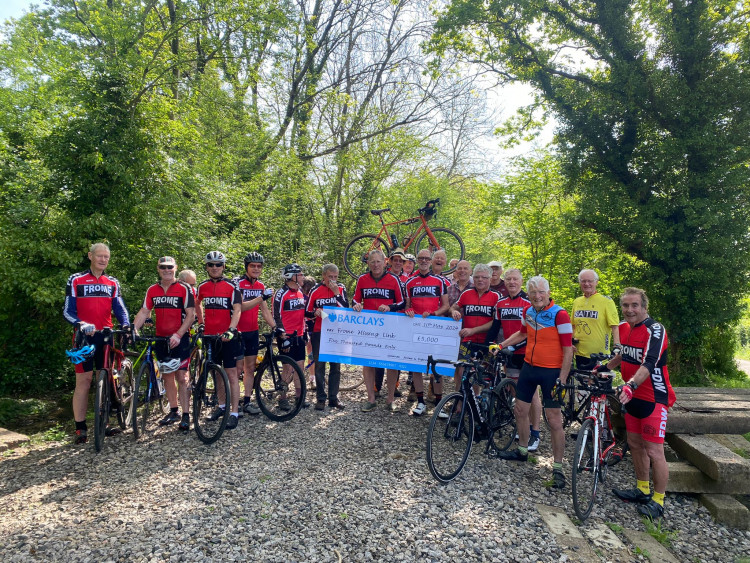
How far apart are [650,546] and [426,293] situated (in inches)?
146

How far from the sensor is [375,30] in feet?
60.1

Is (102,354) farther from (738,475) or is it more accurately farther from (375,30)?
(375,30)

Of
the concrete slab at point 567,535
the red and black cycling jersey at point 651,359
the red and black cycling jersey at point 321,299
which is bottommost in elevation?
the concrete slab at point 567,535

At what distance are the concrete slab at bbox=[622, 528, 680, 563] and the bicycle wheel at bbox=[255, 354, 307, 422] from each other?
12.7 ft

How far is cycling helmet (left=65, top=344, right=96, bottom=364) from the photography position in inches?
185

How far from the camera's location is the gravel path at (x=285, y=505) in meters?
3.08

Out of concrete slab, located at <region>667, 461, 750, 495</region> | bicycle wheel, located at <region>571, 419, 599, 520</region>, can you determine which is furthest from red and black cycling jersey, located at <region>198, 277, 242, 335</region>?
concrete slab, located at <region>667, 461, 750, 495</region>

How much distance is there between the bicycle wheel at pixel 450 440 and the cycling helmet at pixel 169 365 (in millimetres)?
3108

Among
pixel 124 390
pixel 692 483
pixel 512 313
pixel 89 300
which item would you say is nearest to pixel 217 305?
pixel 89 300

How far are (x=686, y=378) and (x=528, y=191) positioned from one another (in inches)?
266

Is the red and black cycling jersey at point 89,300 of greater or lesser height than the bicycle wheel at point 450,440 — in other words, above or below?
above

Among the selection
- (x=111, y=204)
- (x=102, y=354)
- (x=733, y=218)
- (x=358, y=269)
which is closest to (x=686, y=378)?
(x=733, y=218)

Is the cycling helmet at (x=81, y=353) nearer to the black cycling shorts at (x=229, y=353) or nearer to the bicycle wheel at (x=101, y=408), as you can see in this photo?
the bicycle wheel at (x=101, y=408)

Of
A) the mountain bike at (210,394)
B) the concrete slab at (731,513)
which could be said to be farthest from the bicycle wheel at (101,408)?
the concrete slab at (731,513)
